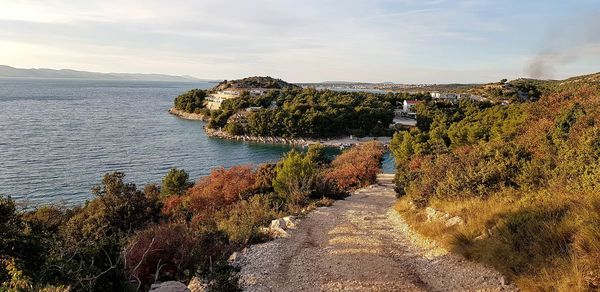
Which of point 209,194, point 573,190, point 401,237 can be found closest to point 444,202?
point 401,237

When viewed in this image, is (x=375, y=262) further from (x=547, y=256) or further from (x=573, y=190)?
(x=573, y=190)

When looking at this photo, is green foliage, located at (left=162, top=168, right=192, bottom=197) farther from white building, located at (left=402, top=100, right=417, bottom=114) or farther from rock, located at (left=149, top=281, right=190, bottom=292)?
white building, located at (left=402, top=100, right=417, bottom=114)

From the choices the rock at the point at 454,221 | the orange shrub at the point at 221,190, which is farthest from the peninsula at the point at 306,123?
the rock at the point at 454,221

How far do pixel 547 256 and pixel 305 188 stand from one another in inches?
555

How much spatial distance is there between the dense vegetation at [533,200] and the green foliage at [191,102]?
91121mm

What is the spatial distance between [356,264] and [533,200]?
4.17 metres

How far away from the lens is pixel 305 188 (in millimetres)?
20328

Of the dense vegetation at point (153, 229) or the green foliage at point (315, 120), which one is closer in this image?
the dense vegetation at point (153, 229)

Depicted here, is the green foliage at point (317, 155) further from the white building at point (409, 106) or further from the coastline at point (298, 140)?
the white building at point (409, 106)

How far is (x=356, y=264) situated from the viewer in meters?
9.26

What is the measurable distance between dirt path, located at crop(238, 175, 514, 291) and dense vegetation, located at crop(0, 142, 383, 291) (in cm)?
97

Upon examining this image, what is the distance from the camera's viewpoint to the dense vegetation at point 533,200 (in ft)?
21.1

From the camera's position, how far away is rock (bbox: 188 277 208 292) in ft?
25.3

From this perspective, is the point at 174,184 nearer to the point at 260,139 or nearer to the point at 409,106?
the point at 260,139
